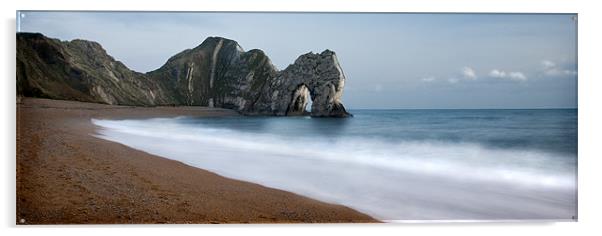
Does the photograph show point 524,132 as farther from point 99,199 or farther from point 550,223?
point 99,199

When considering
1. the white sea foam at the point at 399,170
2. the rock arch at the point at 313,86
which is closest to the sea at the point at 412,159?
the white sea foam at the point at 399,170

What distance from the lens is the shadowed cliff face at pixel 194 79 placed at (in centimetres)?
305

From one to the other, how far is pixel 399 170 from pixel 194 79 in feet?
4.40

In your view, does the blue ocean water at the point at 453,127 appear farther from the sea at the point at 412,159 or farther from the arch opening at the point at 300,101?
the arch opening at the point at 300,101

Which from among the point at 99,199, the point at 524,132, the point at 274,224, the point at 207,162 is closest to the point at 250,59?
the point at 207,162

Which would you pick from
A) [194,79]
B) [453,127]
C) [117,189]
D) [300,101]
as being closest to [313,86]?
[300,101]

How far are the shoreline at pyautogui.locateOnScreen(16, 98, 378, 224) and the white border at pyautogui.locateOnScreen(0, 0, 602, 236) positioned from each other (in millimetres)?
65

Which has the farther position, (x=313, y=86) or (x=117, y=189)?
(x=313, y=86)

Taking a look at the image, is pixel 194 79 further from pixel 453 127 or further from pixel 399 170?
pixel 453 127

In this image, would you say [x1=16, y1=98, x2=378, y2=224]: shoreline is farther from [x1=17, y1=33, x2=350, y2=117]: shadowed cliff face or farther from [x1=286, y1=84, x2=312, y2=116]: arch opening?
[x1=286, y1=84, x2=312, y2=116]: arch opening

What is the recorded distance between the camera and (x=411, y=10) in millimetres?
3150

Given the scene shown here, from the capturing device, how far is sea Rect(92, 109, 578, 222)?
3.12 m

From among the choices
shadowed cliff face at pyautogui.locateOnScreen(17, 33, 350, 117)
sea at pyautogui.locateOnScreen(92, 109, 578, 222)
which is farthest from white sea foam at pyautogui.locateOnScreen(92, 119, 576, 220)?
shadowed cliff face at pyautogui.locateOnScreen(17, 33, 350, 117)
